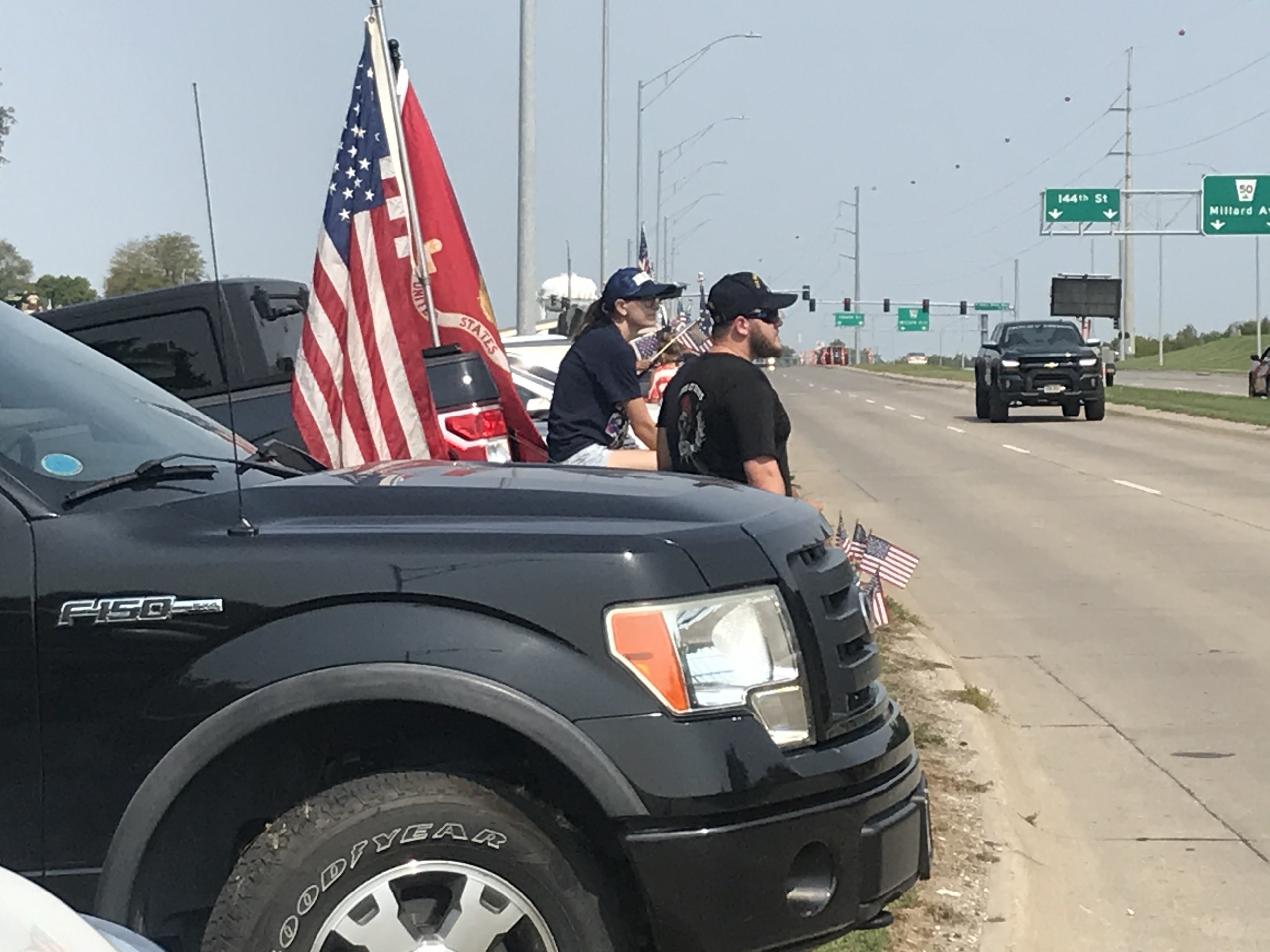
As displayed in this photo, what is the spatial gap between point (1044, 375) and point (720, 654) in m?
29.9

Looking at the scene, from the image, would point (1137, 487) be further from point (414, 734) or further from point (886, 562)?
point (414, 734)

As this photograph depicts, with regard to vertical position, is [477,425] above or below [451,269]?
below

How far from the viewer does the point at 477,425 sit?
8.91m

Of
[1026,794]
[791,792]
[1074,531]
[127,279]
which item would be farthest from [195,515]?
[127,279]

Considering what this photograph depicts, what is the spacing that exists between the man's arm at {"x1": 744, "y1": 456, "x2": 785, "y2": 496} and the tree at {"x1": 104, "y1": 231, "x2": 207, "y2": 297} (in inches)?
173

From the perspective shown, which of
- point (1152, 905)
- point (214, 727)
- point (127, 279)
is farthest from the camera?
point (127, 279)

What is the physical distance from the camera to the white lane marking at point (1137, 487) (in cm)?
1873

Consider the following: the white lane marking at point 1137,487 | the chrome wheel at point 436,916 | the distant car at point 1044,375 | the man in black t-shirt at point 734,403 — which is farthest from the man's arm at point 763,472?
the distant car at point 1044,375

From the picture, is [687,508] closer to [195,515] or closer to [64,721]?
[195,515]

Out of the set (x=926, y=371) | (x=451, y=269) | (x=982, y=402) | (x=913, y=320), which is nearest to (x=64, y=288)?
(x=982, y=402)

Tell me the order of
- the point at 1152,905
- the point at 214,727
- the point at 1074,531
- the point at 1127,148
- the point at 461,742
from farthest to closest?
the point at 1127,148
the point at 1074,531
the point at 1152,905
the point at 461,742
the point at 214,727

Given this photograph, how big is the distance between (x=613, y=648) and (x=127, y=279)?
21.9 meters

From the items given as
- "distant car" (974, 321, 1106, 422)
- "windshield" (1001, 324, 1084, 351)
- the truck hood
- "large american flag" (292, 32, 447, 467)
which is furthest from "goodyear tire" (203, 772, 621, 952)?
"windshield" (1001, 324, 1084, 351)

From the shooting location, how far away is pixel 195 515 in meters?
3.66
